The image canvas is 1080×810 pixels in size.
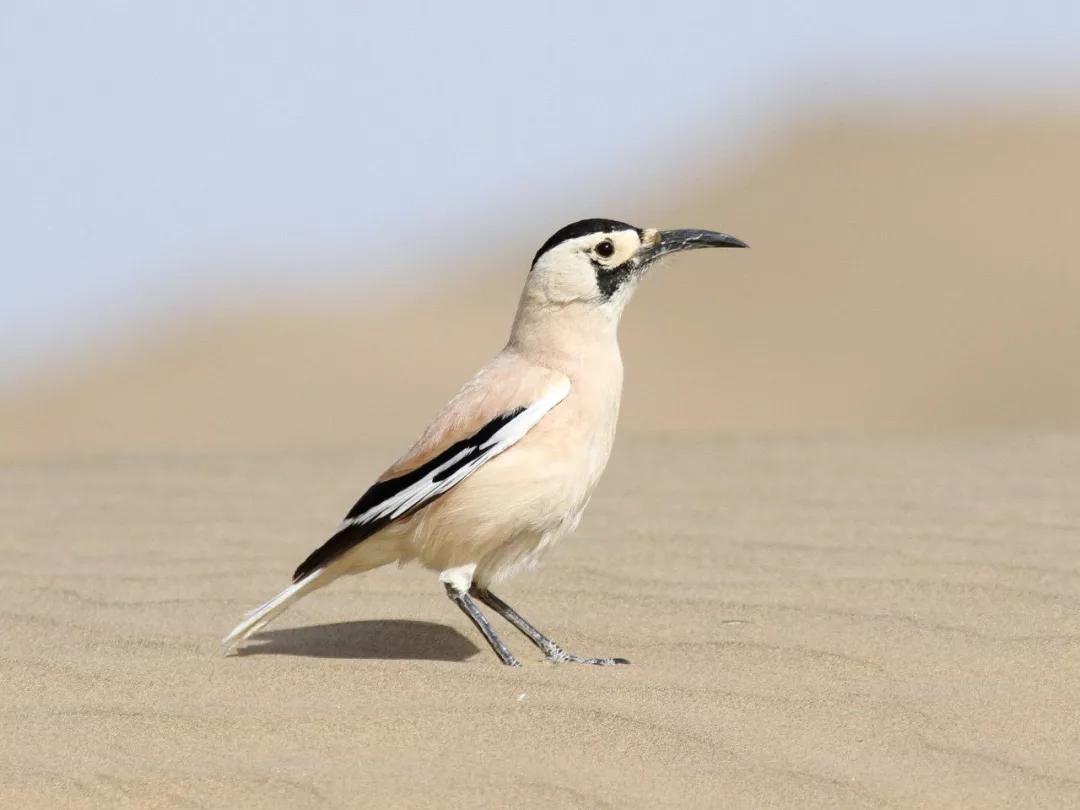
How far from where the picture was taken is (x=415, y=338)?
29609 mm

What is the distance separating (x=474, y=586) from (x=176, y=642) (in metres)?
0.92

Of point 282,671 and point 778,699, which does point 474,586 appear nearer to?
point 282,671

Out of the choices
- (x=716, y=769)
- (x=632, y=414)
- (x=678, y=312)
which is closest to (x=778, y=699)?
(x=716, y=769)

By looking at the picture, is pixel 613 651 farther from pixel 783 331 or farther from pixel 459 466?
pixel 783 331

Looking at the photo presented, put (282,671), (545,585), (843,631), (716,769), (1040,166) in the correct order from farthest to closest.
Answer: (1040,166), (545,585), (843,631), (282,671), (716,769)

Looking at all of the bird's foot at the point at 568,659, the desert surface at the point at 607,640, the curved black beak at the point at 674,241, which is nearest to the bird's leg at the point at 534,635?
the bird's foot at the point at 568,659

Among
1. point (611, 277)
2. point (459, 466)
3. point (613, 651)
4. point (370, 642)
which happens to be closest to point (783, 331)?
point (611, 277)

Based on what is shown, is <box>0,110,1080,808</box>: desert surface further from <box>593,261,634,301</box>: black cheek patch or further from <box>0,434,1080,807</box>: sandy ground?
<box>593,261,634,301</box>: black cheek patch

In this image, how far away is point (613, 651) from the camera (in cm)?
527

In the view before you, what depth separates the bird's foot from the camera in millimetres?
5043

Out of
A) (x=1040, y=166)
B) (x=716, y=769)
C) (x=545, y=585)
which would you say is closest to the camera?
(x=716, y=769)

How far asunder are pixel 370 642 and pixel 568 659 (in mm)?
704

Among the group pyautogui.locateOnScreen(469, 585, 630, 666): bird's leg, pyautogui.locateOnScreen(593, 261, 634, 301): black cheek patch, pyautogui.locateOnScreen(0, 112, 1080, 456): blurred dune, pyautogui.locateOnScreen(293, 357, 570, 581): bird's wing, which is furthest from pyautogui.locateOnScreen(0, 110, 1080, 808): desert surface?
pyautogui.locateOnScreen(0, 112, 1080, 456): blurred dune

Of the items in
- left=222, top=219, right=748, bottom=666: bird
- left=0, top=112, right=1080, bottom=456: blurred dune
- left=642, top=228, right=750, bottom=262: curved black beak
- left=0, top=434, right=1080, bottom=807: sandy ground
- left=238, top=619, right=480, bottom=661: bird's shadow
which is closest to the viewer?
left=0, top=434, right=1080, bottom=807: sandy ground
